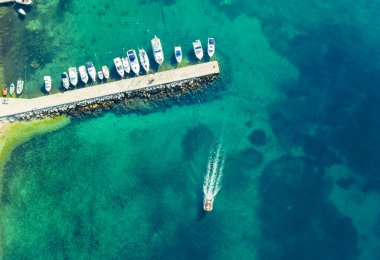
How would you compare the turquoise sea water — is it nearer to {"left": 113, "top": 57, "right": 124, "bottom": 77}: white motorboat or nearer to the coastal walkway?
{"left": 113, "top": 57, "right": 124, "bottom": 77}: white motorboat

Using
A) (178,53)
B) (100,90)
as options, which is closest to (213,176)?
(178,53)

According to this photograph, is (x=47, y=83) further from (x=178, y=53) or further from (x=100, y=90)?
(x=178, y=53)

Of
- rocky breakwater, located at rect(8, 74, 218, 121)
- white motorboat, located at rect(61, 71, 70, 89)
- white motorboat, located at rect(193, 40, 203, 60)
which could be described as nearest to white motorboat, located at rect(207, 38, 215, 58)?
white motorboat, located at rect(193, 40, 203, 60)

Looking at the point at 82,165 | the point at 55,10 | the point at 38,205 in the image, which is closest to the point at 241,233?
the point at 82,165

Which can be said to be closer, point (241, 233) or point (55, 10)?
point (241, 233)

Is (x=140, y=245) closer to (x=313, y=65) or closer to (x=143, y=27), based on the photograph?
(x=143, y=27)
